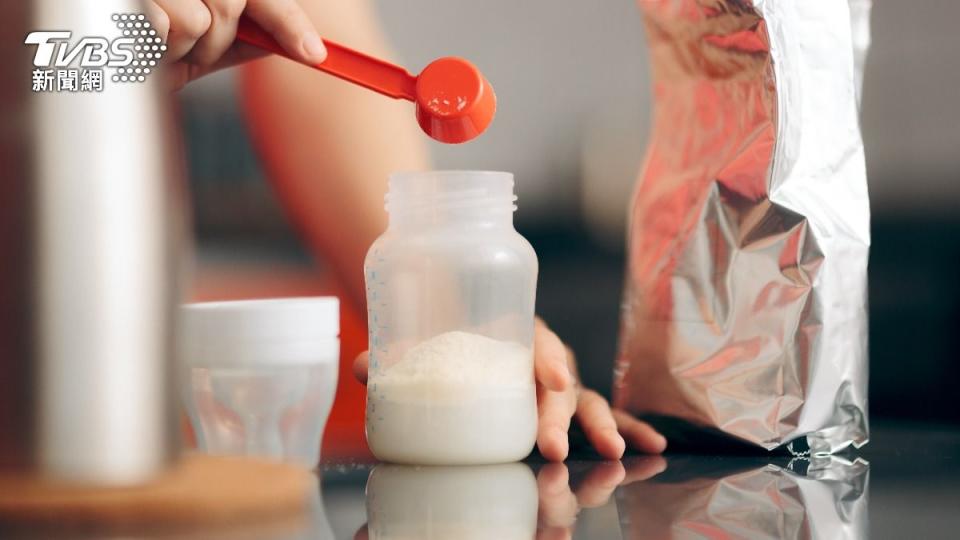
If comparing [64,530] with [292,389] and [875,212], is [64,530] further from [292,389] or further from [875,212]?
[875,212]

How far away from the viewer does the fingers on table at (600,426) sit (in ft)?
2.46

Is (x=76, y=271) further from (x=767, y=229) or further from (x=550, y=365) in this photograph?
(x=767, y=229)

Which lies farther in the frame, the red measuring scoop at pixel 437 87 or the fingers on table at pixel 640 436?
the fingers on table at pixel 640 436

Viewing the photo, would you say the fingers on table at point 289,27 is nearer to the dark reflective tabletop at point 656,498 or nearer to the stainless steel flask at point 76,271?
the stainless steel flask at point 76,271

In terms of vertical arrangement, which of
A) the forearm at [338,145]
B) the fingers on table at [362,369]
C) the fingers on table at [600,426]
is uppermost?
the forearm at [338,145]

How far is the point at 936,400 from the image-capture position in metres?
1.01

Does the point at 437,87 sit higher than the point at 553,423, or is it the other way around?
the point at 437,87

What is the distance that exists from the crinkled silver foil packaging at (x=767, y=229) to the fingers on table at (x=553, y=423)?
0.08m

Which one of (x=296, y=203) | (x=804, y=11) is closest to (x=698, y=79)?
(x=804, y=11)

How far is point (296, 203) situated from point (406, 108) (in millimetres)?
156

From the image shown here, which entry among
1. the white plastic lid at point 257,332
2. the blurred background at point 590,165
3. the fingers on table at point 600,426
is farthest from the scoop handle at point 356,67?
the blurred background at point 590,165

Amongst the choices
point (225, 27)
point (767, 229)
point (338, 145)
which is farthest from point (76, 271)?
point (338, 145)

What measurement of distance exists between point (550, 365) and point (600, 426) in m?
0.07

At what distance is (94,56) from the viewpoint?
502 millimetres
